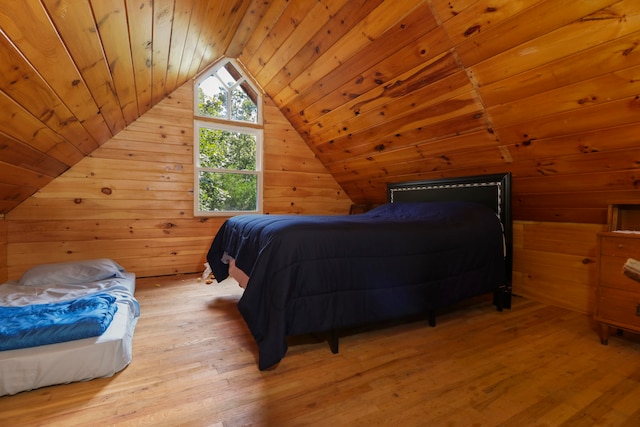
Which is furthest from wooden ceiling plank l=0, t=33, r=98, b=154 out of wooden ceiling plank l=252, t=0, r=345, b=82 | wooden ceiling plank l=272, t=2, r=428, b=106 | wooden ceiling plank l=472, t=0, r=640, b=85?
wooden ceiling plank l=472, t=0, r=640, b=85

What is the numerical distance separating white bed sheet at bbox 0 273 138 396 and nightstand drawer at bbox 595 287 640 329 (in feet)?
9.21

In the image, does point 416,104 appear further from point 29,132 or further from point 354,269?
point 29,132

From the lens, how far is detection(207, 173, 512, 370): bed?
165 centimetres

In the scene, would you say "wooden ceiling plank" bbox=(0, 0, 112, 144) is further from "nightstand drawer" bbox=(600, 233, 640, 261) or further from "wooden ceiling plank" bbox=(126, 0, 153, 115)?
"nightstand drawer" bbox=(600, 233, 640, 261)

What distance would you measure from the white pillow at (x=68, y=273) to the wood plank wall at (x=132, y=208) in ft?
1.88

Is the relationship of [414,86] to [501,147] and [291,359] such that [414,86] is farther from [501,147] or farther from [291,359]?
[291,359]

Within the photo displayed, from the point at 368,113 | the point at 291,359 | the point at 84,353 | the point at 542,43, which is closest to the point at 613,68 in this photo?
the point at 542,43

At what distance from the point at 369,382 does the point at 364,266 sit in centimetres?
61

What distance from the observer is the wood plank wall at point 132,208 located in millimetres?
3047

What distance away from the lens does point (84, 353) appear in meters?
1.51

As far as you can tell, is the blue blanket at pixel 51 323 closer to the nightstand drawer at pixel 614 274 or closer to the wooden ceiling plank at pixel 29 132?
the wooden ceiling plank at pixel 29 132

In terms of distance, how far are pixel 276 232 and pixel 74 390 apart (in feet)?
3.89

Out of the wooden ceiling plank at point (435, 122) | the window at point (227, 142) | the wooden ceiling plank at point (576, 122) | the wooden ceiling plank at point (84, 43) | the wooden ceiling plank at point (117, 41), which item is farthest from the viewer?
the window at point (227, 142)

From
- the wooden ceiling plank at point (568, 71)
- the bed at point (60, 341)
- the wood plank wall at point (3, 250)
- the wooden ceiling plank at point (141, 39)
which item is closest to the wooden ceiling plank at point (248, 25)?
the wooden ceiling plank at point (141, 39)
